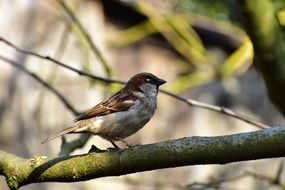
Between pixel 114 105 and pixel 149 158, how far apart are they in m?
0.85

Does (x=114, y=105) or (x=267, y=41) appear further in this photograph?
(x=114, y=105)

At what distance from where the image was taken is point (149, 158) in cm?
235

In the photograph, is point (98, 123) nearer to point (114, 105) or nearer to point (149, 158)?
point (114, 105)

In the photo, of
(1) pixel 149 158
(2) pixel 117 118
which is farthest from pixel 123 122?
(1) pixel 149 158

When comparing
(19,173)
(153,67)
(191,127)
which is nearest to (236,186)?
(191,127)

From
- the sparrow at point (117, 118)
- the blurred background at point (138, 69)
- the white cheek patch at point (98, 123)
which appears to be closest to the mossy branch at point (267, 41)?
the sparrow at point (117, 118)

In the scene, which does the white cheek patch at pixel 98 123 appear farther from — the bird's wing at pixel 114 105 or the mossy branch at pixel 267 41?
the mossy branch at pixel 267 41

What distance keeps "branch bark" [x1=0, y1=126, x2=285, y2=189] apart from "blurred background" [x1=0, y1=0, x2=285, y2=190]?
1863 mm

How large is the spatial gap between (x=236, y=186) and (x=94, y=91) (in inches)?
55.3

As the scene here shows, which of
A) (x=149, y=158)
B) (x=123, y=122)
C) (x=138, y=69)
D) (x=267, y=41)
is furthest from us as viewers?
(x=138, y=69)

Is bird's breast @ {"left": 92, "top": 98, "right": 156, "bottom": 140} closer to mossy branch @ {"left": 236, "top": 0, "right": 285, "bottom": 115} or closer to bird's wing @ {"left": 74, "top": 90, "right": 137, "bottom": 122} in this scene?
bird's wing @ {"left": 74, "top": 90, "right": 137, "bottom": 122}

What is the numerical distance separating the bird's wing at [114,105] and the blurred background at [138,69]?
1.26 metres

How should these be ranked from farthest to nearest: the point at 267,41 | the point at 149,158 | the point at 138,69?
1. the point at 138,69
2. the point at 267,41
3. the point at 149,158

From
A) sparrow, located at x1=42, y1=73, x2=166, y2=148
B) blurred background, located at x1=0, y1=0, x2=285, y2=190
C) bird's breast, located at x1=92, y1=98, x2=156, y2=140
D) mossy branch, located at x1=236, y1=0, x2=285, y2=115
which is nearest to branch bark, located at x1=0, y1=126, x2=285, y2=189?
sparrow, located at x1=42, y1=73, x2=166, y2=148
